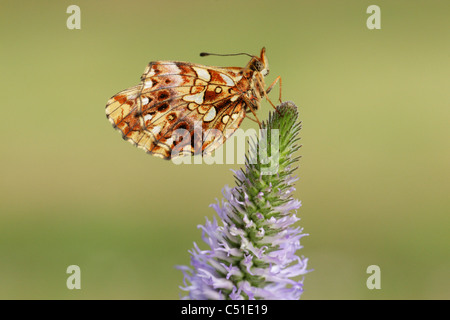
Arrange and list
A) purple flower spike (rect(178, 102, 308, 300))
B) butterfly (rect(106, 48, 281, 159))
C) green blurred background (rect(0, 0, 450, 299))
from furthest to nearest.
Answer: green blurred background (rect(0, 0, 450, 299)), butterfly (rect(106, 48, 281, 159)), purple flower spike (rect(178, 102, 308, 300))

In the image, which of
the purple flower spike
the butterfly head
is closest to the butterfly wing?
the butterfly head

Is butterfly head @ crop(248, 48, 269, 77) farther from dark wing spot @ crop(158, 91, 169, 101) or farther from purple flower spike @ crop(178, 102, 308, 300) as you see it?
purple flower spike @ crop(178, 102, 308, 300)

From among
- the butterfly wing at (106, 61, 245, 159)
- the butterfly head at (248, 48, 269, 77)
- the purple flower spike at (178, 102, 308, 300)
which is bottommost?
the purple flower spike at (178, 102, 308, 300)

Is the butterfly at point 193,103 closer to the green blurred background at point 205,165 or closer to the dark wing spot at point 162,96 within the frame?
the dark wing spot at point 162,96

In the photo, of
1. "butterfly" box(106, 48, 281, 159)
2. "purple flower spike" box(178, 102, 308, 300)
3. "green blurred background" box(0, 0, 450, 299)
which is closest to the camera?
"purple flower spike" box(178, 102, 308, 300)

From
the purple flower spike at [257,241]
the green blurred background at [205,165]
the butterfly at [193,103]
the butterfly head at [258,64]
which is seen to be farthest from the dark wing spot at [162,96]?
the green blurred background at [205,165]
